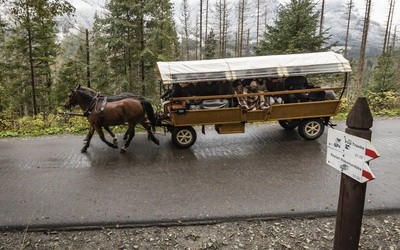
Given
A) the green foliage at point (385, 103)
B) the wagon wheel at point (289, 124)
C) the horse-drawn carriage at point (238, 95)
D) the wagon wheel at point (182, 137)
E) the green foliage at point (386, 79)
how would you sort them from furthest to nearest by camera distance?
1. the green foliage at point (386, 79)
2. the green foliage at point (385, 103)
3. the wagon wheel at point (289, 124)
4. the wagon wheel at point (182, 137)
5. the horse-drawn carriage at point (238, 95)

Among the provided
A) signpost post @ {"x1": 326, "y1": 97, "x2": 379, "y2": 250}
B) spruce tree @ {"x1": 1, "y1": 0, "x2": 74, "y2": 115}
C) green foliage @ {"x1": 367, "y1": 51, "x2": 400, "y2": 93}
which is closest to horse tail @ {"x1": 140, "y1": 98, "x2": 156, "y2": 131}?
signpost post @ {"x1": 326, "y1": 97, "x2": 379, "y2": 250}

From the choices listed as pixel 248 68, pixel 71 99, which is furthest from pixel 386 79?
pixel 71 99

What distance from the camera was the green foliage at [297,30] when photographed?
16188mm

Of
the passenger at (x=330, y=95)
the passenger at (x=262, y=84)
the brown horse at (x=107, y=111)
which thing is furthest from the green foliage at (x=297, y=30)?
the brown horse at (x=107, y=111)

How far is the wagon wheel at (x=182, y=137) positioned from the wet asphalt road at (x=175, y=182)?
0.22 meters

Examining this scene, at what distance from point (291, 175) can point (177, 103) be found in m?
3.62

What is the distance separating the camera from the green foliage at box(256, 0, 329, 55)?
16188 millimetres

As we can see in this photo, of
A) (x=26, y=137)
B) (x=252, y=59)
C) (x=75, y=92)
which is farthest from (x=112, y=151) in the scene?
(x=252, y=59)

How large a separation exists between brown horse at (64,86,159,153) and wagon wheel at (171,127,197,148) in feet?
3.43

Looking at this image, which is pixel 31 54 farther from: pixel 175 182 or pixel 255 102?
pixel 175 182

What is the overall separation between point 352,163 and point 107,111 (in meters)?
6.93

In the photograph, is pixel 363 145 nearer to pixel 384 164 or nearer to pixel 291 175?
pixel 291 175

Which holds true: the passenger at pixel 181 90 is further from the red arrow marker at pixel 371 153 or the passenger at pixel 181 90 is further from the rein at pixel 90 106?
the red arrow marker at pixel 371 153

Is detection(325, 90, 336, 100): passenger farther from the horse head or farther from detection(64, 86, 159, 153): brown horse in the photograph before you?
the horse head
